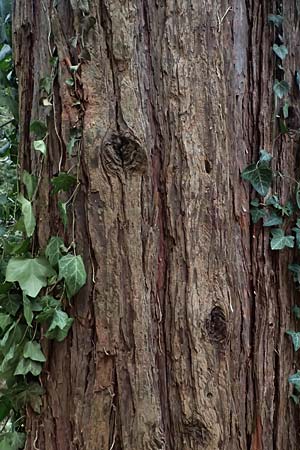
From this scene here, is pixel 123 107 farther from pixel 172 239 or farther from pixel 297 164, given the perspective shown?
pixel 297 164

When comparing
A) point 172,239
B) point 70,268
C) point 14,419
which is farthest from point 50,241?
point 14,419

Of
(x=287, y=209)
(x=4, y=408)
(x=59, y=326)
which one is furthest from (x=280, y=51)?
(x=4, y=408)

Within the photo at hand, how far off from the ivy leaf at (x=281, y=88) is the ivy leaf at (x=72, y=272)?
0.57m

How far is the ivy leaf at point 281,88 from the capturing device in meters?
1.05

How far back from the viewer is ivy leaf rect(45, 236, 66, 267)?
979 mm

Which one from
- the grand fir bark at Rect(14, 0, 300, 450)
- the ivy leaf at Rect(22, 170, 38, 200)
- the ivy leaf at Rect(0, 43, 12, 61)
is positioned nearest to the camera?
the grand fir bark at Rect(14, 0, 300, 450)

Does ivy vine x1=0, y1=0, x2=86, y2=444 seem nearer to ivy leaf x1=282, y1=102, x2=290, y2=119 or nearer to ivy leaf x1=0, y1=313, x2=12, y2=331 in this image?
ivy leaf x1=0, y1=313, x2=12, y2=331

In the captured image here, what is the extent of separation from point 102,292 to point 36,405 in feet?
0.97

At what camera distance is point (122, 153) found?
95 centimetres

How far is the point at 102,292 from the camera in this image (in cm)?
95

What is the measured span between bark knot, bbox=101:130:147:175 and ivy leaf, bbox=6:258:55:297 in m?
0.25

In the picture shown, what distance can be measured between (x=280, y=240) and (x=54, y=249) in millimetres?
491

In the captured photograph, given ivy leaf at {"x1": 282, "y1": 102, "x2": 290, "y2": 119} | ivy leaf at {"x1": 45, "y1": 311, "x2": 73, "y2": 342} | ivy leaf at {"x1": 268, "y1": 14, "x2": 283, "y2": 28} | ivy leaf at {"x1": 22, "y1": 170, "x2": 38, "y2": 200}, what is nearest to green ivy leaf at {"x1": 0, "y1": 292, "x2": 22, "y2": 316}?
ivy leaf at {"x1": 45, "y1": 311, "x2": 73, "y2": 342}

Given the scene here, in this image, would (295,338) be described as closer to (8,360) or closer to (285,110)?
(285,110)
